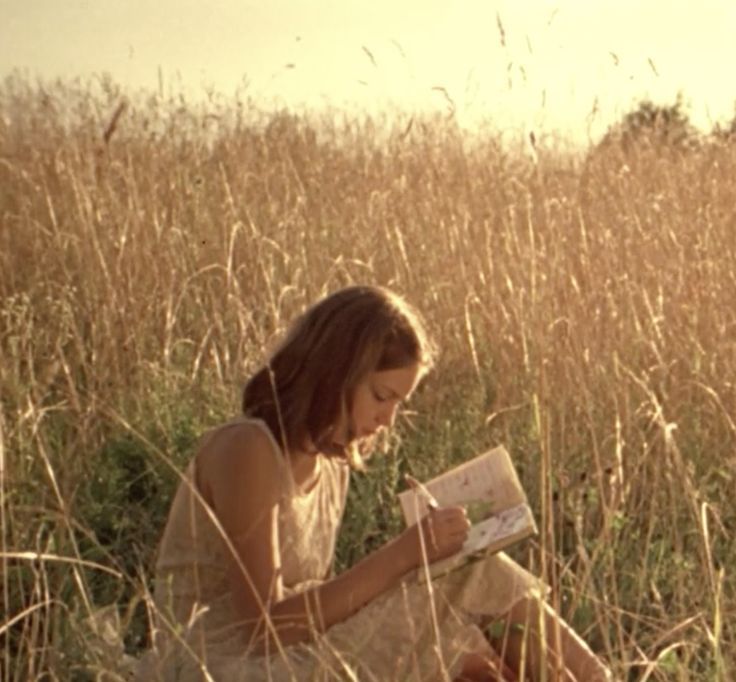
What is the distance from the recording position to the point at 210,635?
2.99 metres

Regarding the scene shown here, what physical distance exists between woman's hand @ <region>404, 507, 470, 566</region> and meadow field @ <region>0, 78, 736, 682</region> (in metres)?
0.17

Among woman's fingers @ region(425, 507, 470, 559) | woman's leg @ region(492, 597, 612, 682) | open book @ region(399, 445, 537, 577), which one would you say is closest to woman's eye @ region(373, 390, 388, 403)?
open book @ region(399, 445, 537, 577)

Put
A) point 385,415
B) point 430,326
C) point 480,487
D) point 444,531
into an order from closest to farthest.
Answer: point 444,531, point 480,487, point 385,415, point 430,326

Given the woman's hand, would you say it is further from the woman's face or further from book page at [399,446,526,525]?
the woman's face

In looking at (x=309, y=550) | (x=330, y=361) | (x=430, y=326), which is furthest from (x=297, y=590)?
(x=430, y=326)

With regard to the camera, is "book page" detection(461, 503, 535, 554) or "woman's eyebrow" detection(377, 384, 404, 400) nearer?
"book page" detection(461, 503, 535, 554)

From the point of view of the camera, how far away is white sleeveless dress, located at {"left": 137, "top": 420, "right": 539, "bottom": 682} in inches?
113

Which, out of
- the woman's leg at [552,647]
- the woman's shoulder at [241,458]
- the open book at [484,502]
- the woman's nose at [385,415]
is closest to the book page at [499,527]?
the open book at [484,502]

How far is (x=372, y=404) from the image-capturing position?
3.01 m

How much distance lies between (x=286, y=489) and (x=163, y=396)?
4.90 ft

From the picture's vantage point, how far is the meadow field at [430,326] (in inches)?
136

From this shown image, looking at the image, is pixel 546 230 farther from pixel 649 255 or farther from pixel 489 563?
pixel 489 563

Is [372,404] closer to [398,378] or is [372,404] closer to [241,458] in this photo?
[398,378]

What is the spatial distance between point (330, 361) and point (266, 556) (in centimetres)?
34
